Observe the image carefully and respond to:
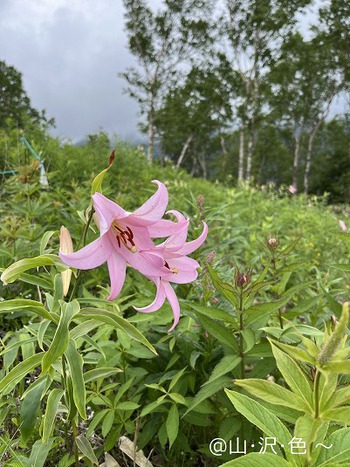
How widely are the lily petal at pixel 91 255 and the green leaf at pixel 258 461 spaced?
0.39m

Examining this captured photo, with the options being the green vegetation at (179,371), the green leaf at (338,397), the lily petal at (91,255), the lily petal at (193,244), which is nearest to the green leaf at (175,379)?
the green vegetation at (179,371)

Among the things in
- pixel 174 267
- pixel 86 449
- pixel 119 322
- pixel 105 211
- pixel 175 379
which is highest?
pixel 105 211

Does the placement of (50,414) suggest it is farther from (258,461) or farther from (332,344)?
(332,344)

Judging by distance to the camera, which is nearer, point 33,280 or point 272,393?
point 272,393

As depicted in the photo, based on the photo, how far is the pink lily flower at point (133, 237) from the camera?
805 mm

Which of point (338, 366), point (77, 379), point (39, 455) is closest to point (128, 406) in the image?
point (39, 455)

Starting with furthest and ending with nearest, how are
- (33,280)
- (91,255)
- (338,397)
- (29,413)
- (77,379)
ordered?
(33,280)
(29,413)
(77,379)
(91,255)
(338,397)

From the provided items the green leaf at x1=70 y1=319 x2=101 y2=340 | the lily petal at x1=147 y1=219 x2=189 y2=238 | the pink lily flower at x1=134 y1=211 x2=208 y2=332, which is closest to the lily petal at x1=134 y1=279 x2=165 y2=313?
the pink lily flower at x1=134 y1=211 x2=208 y2=332

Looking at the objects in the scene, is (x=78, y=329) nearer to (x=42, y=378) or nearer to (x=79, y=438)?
(x=42, y=378)

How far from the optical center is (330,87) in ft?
96.0

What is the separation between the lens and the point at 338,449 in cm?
66

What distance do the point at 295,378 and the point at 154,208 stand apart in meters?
0.40

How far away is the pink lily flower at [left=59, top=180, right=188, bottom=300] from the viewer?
80 centimetres

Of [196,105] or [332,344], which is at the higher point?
[196,105]
